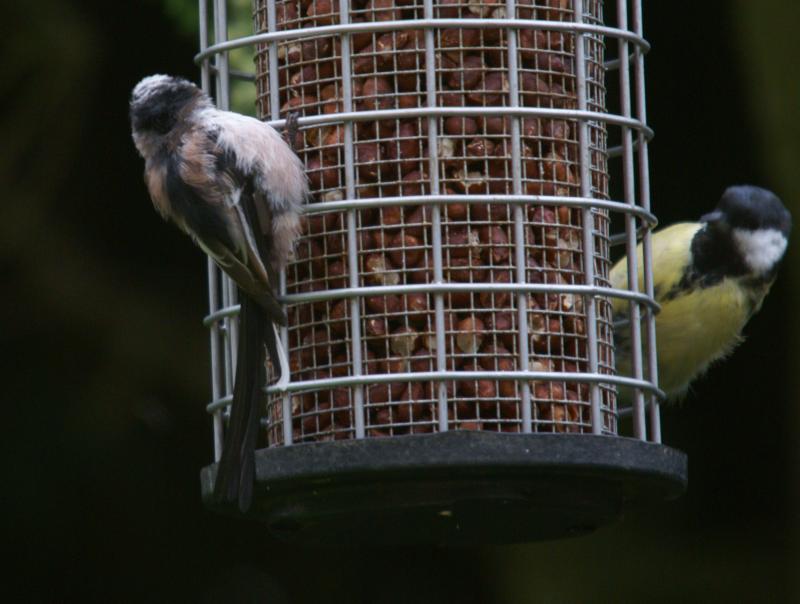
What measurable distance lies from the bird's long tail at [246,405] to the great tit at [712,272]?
1669 mm

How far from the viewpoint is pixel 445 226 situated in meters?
3.65

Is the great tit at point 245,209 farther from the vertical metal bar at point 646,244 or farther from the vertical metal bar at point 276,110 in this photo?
the vertical metal bar at point 646,244

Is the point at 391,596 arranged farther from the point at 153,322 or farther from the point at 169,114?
the point at 169,114

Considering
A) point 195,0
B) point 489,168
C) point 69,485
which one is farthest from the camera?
point 69,485

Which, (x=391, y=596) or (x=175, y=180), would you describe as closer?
(x=175, y=180)

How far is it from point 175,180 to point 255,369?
1.64ft

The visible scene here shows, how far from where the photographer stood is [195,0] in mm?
5051

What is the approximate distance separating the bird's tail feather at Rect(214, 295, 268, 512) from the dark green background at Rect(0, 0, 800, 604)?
268 cm

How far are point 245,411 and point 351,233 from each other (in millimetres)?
485

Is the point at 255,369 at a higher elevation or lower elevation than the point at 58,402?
lower

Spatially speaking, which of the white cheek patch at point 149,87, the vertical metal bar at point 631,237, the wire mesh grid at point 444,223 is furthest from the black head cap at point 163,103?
the vertical metal bar at point 631,237

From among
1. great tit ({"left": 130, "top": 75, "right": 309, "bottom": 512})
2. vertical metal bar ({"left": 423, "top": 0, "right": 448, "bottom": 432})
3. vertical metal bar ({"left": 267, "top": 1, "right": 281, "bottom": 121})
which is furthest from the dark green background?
vertical metal bar ({"left": 423, "top": 0, "right": 448, "bottom": 432})

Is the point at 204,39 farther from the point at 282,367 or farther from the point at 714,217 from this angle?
the point at 714,217

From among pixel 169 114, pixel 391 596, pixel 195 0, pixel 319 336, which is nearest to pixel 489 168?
pixel 319 336
